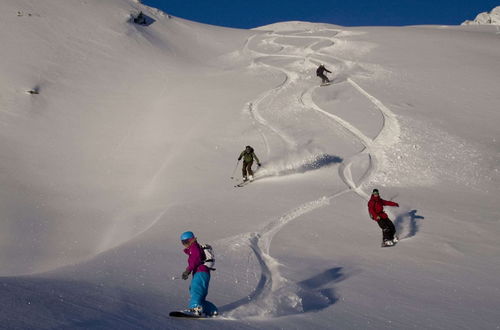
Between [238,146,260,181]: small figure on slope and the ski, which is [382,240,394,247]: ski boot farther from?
[238,146,260,181]: small figure on slope

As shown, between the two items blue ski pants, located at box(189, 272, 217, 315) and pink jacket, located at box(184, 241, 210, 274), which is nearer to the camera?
blue ski pants, located at box(189, 272, 217, 315)

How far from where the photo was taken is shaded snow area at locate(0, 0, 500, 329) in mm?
→ 7852

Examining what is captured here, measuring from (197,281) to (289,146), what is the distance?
14.8m

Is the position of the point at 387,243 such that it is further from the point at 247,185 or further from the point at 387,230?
the point at 247,185

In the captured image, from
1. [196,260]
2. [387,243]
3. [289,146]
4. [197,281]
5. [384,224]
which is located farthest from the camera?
[289,146]

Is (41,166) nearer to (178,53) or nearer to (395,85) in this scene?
(395,85)

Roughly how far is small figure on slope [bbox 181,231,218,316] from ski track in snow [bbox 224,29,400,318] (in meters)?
0.42

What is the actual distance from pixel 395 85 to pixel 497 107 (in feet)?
20.7

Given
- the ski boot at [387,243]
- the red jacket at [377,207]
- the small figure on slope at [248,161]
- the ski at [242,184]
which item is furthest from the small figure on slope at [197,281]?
the small figure on slope at [248,161]

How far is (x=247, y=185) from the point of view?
18078 mm

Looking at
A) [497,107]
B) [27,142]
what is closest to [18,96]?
[27,142]

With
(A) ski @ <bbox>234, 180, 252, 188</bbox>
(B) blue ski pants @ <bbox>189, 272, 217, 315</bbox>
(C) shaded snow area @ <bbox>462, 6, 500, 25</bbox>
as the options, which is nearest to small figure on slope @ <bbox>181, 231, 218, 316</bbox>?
(B) blue ski pants @ <bbox>189, 272, 217, 315</bbox>

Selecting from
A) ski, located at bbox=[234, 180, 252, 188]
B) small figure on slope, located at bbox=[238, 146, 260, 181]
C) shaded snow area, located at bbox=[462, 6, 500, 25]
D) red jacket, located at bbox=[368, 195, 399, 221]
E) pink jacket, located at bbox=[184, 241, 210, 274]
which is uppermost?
shaded snow area, located at bbox=[462, 6, 500, 25]

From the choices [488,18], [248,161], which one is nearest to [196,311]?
[248,161]
